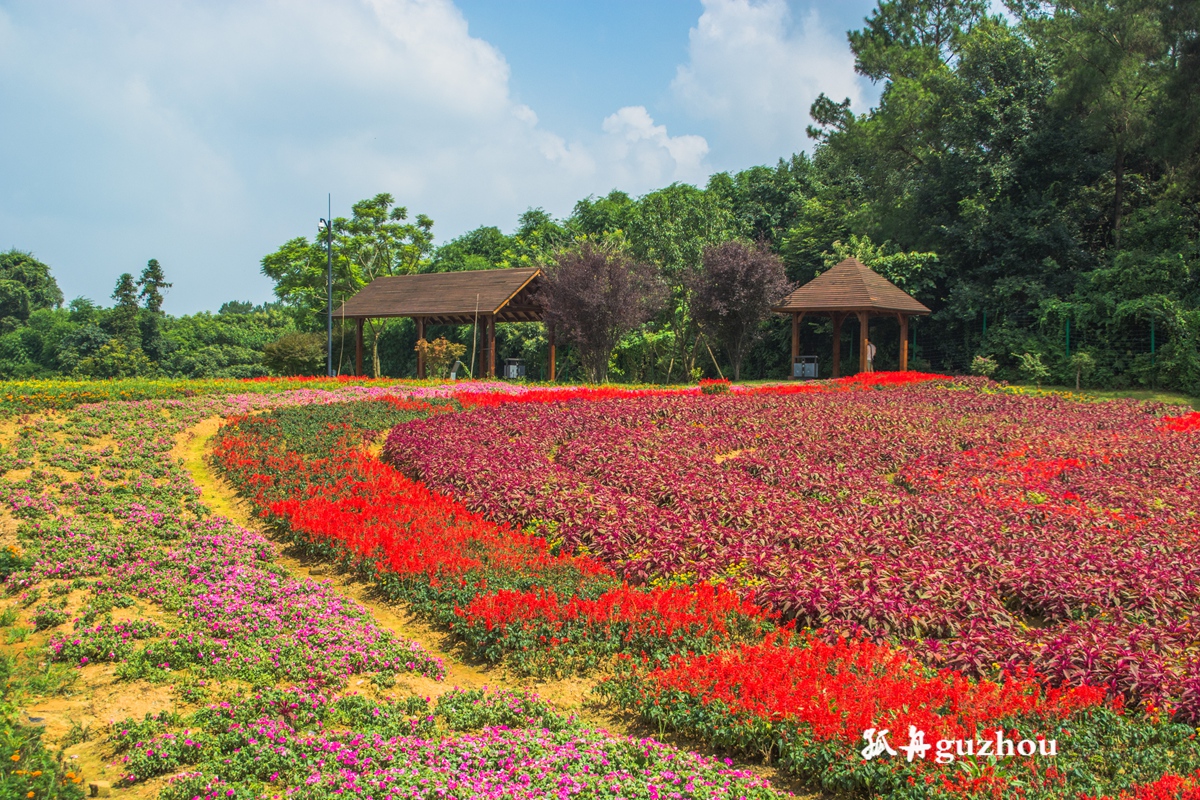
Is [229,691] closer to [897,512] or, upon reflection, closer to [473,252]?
[897,512]

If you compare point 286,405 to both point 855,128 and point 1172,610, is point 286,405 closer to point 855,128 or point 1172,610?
point 1172,610

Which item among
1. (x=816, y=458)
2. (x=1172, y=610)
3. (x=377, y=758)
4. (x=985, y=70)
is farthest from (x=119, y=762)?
(x=985, y=70)

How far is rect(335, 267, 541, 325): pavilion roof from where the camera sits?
27.4 meters

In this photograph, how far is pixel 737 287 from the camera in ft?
83.2

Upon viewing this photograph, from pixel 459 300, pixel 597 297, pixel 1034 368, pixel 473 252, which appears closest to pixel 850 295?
pixel 1034 368

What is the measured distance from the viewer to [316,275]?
45625mm

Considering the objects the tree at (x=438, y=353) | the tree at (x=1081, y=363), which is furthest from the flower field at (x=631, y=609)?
the tree at (x=438, y=353)

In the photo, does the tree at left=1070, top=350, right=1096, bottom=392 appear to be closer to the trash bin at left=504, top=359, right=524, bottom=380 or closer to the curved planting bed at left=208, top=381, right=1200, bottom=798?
the curved planting bed at left=208, top=381, right=1200, bottom=798

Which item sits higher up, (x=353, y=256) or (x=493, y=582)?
(x=353, y=256)

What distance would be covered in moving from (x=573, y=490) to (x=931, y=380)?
15185 millimetres

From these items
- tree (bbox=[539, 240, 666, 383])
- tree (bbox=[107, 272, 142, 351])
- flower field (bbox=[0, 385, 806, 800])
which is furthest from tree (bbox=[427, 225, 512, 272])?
flower field (bbox=[0, 385, 806, 800])

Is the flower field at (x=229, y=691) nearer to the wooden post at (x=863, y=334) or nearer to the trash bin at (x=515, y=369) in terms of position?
the wooden post at (x=863, y=334)

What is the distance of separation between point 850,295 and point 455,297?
519 inches

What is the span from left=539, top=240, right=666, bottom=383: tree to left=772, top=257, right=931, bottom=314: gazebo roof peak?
4748mm
